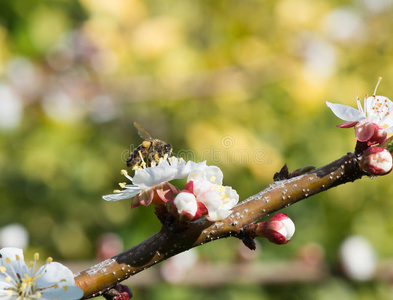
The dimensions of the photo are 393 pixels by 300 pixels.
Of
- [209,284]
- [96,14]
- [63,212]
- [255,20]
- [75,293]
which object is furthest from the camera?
[63,212]

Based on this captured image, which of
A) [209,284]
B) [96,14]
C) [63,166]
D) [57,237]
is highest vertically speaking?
[96,14]

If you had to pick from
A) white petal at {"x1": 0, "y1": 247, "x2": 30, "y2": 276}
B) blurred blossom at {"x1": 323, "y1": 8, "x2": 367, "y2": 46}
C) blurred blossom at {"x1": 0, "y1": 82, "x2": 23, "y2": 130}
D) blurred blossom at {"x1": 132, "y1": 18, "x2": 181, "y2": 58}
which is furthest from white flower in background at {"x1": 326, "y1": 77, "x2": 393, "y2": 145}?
blurred blossom at {"x1": 0, "y1": 82, "x2": 23, "y2": 130}

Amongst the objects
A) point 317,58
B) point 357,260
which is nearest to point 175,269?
point 357,260

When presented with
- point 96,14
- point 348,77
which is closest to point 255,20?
point 348,77

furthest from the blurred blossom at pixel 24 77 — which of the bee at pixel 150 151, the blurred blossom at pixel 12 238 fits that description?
the bee at pixel 150 151

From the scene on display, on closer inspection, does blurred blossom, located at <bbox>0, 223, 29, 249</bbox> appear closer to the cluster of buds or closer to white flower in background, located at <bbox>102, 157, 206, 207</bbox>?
white flower in background, located at <bbox>102, 157, 206, 207</bbox>

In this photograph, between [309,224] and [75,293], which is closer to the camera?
[75,293]

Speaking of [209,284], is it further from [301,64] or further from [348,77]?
[348,77]
